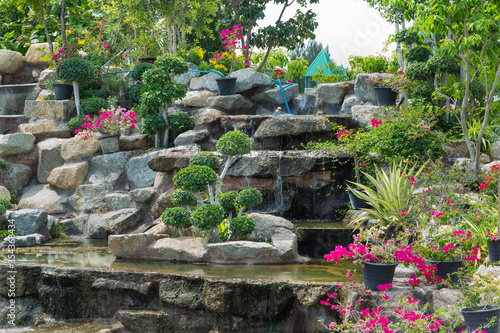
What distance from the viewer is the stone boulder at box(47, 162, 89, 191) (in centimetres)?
1148

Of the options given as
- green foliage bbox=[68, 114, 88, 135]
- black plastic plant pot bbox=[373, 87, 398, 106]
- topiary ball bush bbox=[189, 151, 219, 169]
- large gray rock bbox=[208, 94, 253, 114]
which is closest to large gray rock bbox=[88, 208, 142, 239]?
topiary ball bush bbox=[189, 151, 219, 169]

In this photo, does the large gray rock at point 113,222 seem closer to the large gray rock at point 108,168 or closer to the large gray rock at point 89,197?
the large gray rock at point 89,197

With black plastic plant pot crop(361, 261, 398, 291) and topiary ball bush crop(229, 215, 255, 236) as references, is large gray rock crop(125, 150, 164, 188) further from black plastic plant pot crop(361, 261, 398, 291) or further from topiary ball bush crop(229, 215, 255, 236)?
black plastic plant pot crop(361, 261, 398, 291)

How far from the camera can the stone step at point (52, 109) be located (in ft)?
41.5

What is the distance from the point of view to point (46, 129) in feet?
40.8

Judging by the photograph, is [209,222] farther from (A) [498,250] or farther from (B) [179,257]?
(A) [498,250]

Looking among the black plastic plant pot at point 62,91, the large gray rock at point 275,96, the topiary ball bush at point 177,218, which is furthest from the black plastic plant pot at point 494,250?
the black plastic plant pot at point 62,91

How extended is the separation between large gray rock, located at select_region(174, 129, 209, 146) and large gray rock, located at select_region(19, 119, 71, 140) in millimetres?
3160

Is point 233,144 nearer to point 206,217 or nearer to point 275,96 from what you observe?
point 206,217

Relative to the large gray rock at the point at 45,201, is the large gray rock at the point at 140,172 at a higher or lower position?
higher

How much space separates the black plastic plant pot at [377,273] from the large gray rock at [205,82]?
29.2 feet

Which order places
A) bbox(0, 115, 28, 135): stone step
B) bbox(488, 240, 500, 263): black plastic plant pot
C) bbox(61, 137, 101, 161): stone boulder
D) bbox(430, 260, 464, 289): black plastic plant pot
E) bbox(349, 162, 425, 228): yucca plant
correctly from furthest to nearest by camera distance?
bbox(0, 115, 28, 135): stone step
bbox(61, 137, 101, 161): stone boulder
bbox(349, 162, 425, 228): yucca plant
bbox(488, 240, 500, 263): black plastic plant pot
bbox(430, 260, 464, 289): black plastic plant pot

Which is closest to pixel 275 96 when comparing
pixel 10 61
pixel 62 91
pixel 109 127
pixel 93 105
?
pixel 109 127

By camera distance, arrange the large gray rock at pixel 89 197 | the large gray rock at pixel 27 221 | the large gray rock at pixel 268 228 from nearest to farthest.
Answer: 1. the large gray rock at pixel 268 228
2. the large gray rock at pixel 27 221
3. the large gray rock at pixel 89 197
